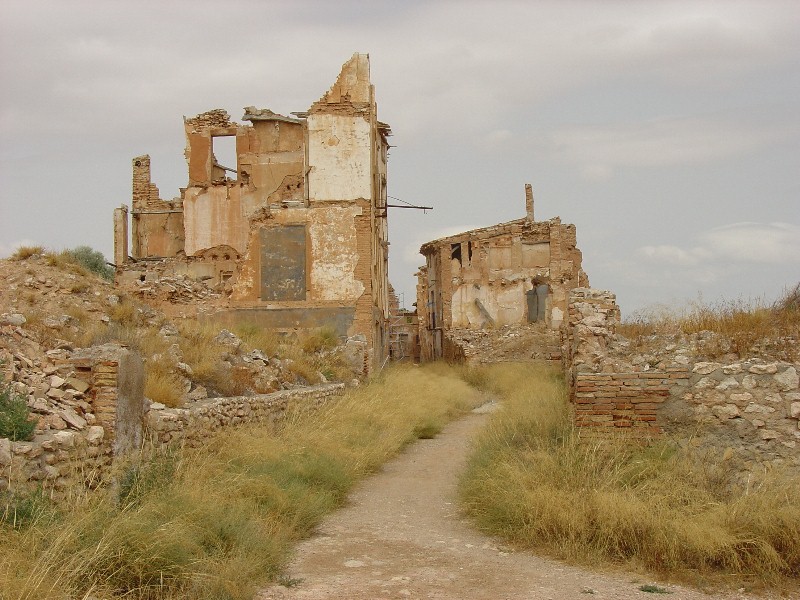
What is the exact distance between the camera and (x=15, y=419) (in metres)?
7.37

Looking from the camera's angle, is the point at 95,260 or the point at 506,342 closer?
the point at 506,342

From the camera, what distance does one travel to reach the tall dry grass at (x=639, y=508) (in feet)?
23.7

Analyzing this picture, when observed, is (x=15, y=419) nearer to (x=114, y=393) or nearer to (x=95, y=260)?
(x=114, y=393)

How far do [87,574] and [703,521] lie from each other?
5.12 metres

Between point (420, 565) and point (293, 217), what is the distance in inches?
696

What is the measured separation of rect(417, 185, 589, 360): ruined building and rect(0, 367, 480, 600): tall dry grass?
21.7 m

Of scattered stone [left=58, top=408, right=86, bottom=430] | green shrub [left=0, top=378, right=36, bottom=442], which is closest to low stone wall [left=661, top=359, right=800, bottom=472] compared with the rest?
scattered stone [left=58, top=408, right=86, bottom=430]

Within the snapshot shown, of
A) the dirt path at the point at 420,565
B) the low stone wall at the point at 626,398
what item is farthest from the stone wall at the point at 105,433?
the low stone wall at the point at 626,398

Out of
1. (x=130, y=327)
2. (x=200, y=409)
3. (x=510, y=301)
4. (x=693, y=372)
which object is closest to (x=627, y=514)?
(x=693, y=372)

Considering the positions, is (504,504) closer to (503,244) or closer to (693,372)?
(693,372)

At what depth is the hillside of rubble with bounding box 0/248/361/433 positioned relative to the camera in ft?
28.6

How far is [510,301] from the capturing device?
34.8 meters

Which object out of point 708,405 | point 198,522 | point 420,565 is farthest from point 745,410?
point 198,522

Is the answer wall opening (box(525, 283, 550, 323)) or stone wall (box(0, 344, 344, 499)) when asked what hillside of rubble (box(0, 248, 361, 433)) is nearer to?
stone wall (box(0, 344, 344, 499))
